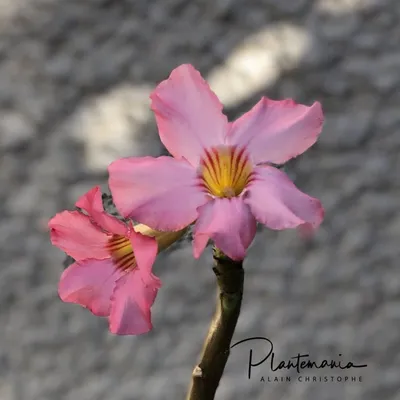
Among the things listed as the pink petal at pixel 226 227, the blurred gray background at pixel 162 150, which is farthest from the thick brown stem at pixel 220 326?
the blurred gray background at pixel 162 150

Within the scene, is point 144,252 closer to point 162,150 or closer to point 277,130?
point 277,130

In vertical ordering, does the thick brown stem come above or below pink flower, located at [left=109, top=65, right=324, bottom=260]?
below

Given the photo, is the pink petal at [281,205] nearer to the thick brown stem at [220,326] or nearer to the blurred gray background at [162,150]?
the thick brown stem at [220,326]

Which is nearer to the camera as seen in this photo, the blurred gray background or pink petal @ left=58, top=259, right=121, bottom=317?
pink petal @ left=58, top=259, right=121, bottom=317

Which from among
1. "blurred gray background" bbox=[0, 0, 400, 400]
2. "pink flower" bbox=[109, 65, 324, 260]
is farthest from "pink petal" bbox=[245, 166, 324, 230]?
"blurred gray background" bbox=[0, 0, 400, 400]

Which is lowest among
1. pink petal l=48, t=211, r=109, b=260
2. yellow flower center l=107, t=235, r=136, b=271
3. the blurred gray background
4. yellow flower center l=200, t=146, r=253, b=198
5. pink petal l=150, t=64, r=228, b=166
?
yellow flower center l=107, t=235, r=136, b=271

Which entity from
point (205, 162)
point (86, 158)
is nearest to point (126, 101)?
point (86, 158)

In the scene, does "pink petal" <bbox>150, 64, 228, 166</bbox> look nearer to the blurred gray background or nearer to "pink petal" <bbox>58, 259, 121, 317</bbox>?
"pink petal" <bbox>58, 259, 121, 317</bbox>
